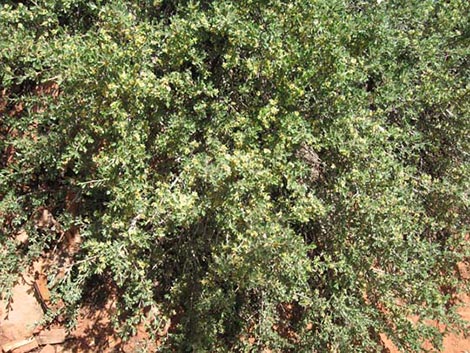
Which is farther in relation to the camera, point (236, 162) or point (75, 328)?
point (75, 328)

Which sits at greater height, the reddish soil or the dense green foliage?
the dense green foliage

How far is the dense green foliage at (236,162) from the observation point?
132 inches

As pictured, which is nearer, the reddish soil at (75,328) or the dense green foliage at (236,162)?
the dense green foliage at (236,162)

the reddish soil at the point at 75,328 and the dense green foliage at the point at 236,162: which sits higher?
the dense green foliage at the point at 236,162

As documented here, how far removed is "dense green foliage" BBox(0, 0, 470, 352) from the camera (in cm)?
336

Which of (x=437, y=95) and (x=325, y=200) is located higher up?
(x=437, y=95)

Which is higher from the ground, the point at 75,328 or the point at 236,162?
the point at 236,162

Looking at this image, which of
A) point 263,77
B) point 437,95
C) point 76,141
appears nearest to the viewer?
point 76,141

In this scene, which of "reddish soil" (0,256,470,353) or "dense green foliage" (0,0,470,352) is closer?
"dense green foliage" (0,0,470,352)

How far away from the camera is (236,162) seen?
123 inches

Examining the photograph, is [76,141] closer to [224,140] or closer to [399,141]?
[224,140]

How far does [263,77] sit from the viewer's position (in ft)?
12.3

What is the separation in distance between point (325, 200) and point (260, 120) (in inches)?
34.0

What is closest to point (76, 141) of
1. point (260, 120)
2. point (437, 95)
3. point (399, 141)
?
point (260, 120)
